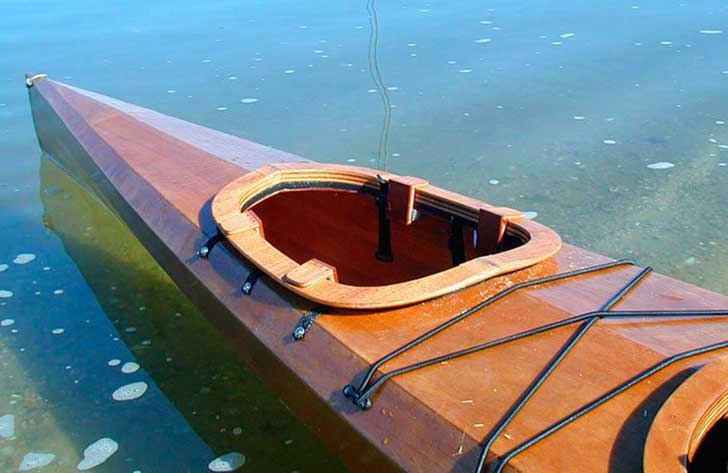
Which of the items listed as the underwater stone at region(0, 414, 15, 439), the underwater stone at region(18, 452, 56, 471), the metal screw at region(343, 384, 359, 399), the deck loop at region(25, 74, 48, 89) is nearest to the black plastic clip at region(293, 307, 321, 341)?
the metal screw at region(343, 384, 359, 399)

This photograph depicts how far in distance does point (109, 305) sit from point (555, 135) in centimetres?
304

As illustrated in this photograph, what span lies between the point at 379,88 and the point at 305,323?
3.97 metres

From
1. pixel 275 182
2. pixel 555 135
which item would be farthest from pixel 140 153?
pixel 555 135

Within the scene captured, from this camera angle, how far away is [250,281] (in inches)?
73.3

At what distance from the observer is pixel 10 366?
2375 millimetres

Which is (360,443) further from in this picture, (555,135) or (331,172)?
(555,135)

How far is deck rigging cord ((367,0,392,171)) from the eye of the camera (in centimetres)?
405

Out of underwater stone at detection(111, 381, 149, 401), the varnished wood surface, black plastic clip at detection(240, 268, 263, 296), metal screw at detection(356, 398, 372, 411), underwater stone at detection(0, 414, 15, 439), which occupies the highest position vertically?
the varnished wood surface

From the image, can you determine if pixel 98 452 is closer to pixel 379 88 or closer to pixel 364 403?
pixel 364 403

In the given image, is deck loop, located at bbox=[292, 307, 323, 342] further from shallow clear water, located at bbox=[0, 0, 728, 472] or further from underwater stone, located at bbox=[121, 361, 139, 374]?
underwater stone, located at bbox=[121, 361, 139, 374]

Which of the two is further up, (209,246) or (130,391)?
(209,246)

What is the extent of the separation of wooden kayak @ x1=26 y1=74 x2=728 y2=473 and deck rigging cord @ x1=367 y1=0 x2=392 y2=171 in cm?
158

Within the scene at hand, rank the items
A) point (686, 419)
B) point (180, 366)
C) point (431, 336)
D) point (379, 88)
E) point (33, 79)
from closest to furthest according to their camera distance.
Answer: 1. point (686, 419)
2. point (431, 336)
3. point (180, 366)
4. point (33, 79)
5. point (379, 88)

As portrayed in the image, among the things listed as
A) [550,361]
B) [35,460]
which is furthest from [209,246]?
[550,361]
